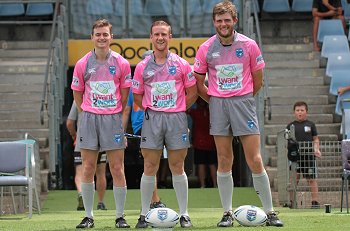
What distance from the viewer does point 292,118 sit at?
18859mm

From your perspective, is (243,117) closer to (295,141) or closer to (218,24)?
(218,24)

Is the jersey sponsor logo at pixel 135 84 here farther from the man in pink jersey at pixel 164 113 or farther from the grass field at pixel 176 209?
the grass field at pixel 176 209

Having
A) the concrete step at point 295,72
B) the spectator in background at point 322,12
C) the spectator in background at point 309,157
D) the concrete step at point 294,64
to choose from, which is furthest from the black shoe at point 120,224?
the spectator in background at point 322,12

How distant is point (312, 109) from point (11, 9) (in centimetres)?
678

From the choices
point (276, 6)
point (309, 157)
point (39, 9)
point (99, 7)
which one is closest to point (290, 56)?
point (276, 6)

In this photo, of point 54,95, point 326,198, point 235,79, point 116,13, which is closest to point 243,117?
point 235,79

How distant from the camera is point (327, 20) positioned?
70.5ft

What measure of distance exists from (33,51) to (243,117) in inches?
466

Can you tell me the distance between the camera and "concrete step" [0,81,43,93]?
19938mm

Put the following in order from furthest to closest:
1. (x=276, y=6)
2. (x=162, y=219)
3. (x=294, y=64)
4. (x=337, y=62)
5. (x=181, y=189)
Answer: (x=276, y=6) < (x=294, y=64) < (x=337, y=62) < (x=181, y=189) < (x=162, y=219)

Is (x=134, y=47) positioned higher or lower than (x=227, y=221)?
higher

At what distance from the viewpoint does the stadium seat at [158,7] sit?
2081cm

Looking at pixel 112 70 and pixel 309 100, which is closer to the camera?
pixel 112 70

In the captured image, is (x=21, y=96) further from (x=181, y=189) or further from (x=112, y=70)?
(x=181, y=189)
